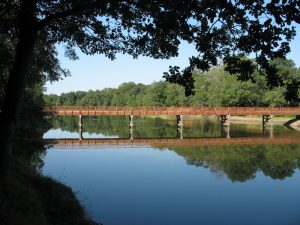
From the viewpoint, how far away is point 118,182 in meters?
17.1

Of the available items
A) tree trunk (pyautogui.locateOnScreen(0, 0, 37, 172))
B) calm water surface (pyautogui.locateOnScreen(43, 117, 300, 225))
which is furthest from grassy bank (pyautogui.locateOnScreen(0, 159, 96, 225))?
calm water surface (pyautogui.locateOnScreen(43, 117, 300, 225))

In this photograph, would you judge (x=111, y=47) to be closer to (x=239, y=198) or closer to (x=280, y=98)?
(x=239, y=198)

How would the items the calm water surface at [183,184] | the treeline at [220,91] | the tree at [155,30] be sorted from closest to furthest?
the tree at [155,30] → the calm water surface at [183,184] → the treeline at [220,91]

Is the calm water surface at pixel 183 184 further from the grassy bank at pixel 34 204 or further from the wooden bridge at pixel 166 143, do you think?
the grassy bank at pixel 34 204

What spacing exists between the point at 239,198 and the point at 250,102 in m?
53.0

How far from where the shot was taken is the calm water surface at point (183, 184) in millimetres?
12000

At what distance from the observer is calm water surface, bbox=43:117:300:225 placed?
12000 millimetres

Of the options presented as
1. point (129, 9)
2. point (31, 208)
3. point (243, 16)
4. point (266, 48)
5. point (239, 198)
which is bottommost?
point (239, 198)

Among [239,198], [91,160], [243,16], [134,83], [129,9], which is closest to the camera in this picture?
[243,16]

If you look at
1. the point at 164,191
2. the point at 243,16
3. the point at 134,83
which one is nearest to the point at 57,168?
the point at 164,191

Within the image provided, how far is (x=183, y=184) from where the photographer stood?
16.8 metres

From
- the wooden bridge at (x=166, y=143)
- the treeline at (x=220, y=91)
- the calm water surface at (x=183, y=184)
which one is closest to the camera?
the calm water surface at (x=183, y=184)

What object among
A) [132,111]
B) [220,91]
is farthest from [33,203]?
[220,91]

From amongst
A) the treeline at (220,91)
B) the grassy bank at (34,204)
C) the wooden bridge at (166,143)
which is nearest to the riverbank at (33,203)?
the grassy bank at (34,204)
